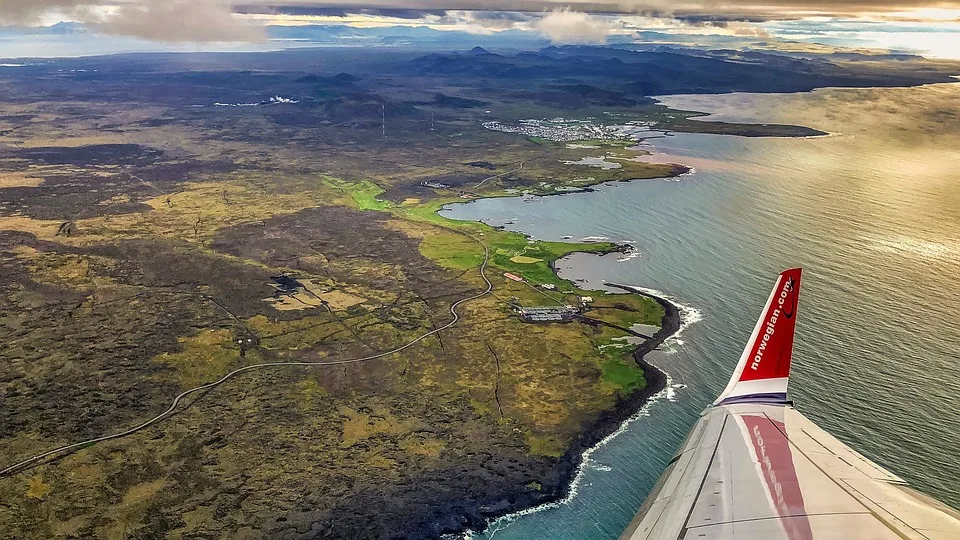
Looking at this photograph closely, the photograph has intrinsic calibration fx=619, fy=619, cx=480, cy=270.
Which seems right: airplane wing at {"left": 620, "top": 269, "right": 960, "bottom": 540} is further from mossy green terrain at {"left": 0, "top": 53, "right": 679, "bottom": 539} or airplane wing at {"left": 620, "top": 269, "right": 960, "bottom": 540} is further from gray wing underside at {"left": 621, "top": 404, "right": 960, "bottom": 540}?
mossy green terrain at {"left": 0, "top": 53, "right": 679, "bottom": 539}

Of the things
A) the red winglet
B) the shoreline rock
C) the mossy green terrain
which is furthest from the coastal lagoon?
the red winglet

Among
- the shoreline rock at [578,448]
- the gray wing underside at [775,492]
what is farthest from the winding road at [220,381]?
the gray wing underside at [775,492]

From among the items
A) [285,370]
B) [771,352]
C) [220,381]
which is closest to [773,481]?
[771,352]

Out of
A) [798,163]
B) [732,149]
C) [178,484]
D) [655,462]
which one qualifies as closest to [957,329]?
[655,462]

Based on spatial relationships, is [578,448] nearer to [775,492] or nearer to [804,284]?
[775,492]

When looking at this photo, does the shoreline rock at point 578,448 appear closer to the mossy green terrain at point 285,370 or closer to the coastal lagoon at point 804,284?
the mossy green terrain at point 285,370

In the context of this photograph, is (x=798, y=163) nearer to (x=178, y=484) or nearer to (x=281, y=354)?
(x=281, y=354)

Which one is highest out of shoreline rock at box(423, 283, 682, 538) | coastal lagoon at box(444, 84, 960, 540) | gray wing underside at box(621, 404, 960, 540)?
gray wing underside at box(621, 404, 960, 540)
